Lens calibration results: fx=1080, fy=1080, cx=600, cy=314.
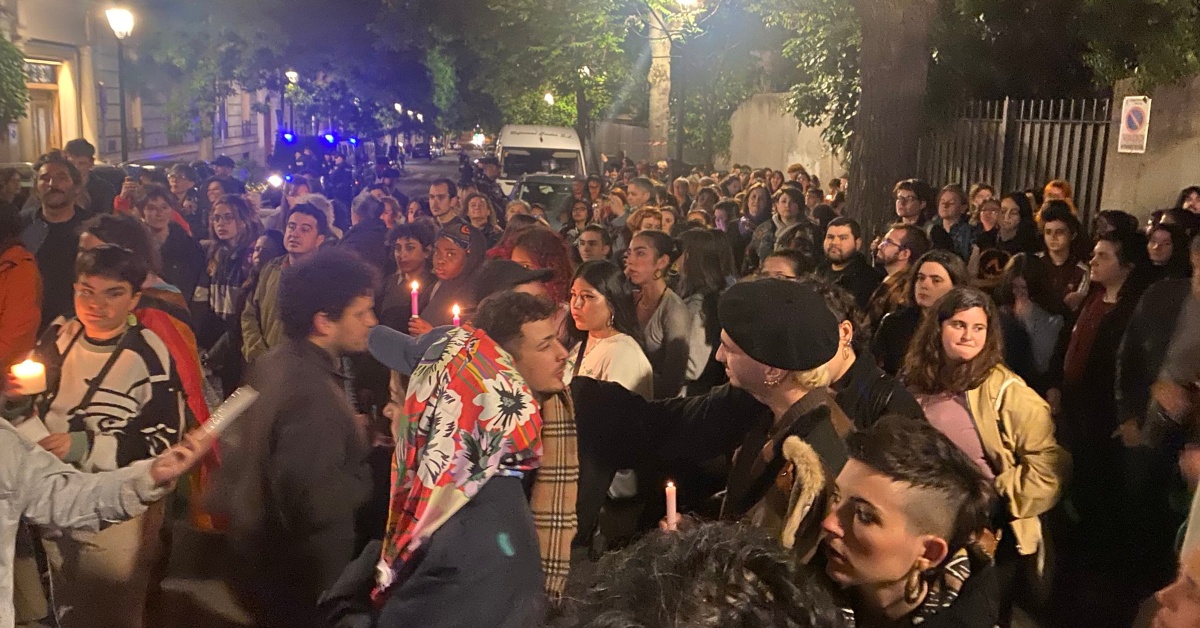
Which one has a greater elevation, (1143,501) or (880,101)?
(880,101)

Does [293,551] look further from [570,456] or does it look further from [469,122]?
[469,122]

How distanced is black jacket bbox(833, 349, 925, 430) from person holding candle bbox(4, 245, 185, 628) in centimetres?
253

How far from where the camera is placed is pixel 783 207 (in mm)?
10383

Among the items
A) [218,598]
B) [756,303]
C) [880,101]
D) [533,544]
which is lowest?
[218,598]

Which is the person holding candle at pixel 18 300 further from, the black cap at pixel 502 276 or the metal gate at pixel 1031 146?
the metal gate at pixel 1031 146

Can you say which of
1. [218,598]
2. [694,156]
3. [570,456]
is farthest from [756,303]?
[694,156]

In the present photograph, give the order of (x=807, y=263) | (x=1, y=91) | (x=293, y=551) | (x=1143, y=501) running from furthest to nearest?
(x=1, y=91) < (x=807, y=263) < (x=1143, y=501) < (x=293, y=551)

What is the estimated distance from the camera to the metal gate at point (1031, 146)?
1238 centimetres

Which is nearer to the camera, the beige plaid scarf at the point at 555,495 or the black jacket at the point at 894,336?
the beige plaid scarf at the point at 555,495

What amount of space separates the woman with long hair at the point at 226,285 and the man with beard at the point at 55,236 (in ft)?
2.94

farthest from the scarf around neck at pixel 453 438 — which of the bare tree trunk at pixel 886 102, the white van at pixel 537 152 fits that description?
the white van at pixel 537 152

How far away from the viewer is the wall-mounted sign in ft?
85.4

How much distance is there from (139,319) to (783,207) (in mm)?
7242

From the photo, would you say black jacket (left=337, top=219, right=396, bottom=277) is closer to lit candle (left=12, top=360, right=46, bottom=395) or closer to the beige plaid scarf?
lit candle (left=12, top=360, right=46, bottom=395)
